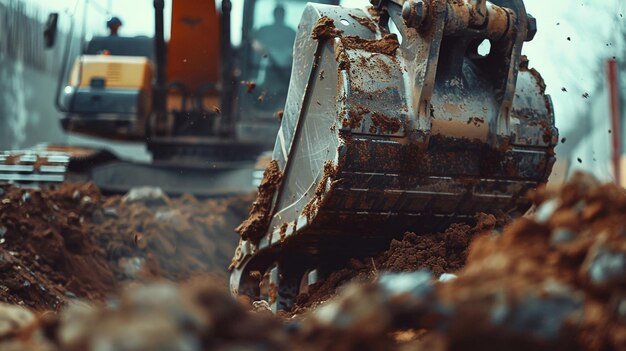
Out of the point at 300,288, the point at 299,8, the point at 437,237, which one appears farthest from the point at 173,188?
the point at 437,237

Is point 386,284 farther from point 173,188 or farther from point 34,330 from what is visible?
point 173,188

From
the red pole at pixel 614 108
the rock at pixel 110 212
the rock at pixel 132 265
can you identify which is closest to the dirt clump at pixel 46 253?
the rock at pixel 132 265

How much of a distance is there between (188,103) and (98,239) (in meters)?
3.26

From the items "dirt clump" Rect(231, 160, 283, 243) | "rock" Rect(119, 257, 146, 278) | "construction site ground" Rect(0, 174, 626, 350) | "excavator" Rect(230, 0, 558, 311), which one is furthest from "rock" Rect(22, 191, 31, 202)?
"construction site ground" Rect(0, 174, 626, 350)

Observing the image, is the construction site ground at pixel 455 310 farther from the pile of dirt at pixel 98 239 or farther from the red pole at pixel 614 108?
the red pole at pixel 614 108

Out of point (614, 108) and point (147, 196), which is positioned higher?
point (614, 108)

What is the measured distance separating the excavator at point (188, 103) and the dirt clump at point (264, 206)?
16.6ft

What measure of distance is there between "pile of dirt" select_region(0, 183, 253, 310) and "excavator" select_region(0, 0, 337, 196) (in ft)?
3.01

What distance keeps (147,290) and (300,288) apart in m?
2.86

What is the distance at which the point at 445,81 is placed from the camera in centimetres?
366

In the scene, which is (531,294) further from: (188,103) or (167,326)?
(188,103)

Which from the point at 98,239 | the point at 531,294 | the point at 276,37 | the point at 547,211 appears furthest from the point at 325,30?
the point at 276,37

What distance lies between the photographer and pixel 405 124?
3.43m

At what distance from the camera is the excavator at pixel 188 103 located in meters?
9.50
